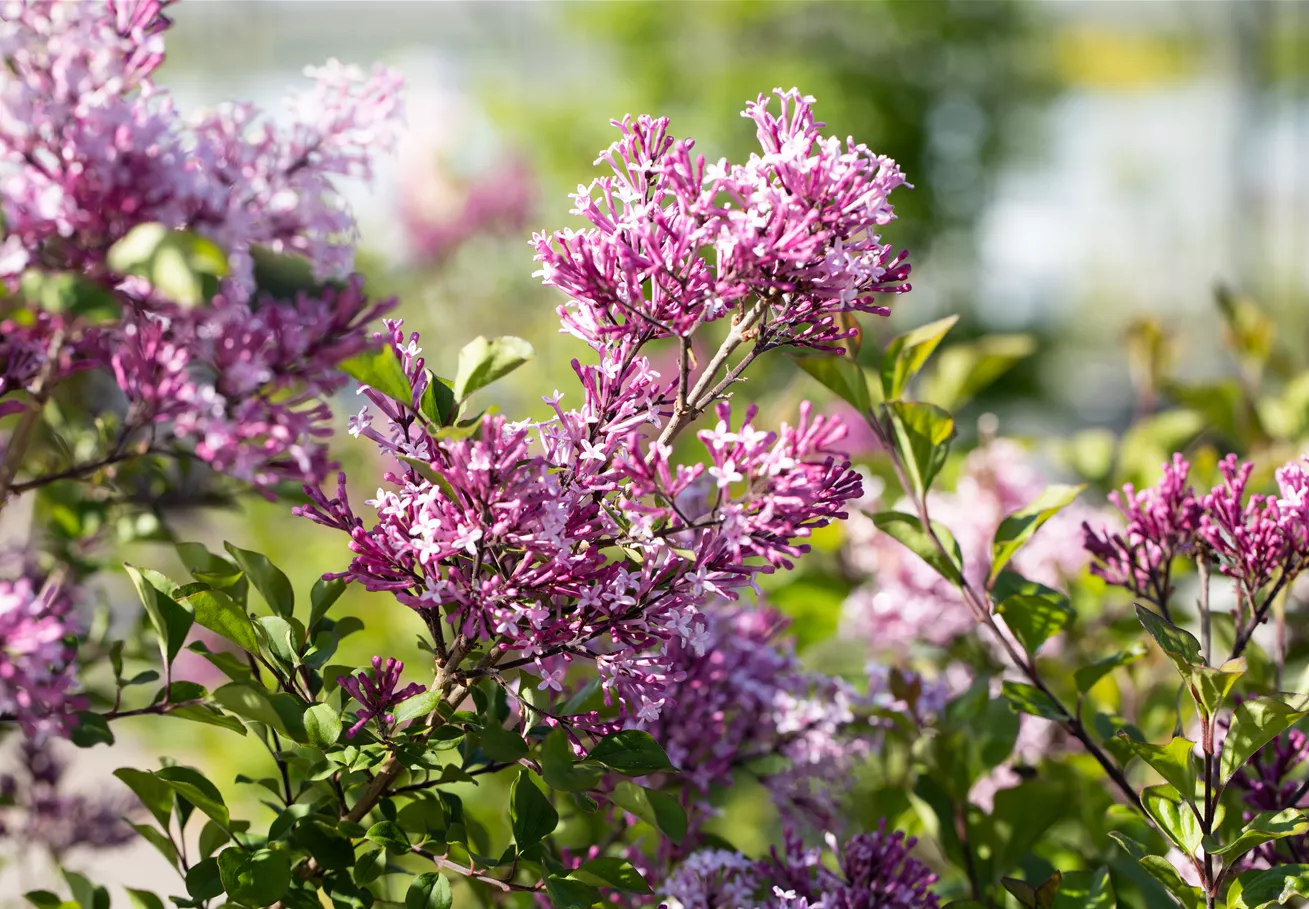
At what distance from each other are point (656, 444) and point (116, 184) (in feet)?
0.71

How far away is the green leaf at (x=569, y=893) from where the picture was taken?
0.45 meters

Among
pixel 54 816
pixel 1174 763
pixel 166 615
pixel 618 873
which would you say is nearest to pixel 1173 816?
pixel 1174 763

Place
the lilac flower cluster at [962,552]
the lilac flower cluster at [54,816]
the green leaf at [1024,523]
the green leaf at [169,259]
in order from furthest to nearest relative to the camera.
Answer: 1. the lilac flower cluster at [962,552]
2. the lilac flower cluster at [54,816]
3. the green leaf at [1024,523]
4. the green leaf at [169,259]

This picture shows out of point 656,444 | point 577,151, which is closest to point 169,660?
point 656,444

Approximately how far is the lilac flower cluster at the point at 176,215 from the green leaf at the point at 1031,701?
353mm

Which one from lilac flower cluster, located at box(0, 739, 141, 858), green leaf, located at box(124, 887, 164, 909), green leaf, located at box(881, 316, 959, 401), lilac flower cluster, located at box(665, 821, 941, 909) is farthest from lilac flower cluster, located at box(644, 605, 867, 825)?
lilac flower cluster, located at box(0, 739, 141, 858)

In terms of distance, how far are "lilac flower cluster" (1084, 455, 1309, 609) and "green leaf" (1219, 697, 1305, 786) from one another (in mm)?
71

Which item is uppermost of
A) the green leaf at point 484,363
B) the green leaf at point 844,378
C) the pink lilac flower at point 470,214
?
the pink lilac flower at point 470,214

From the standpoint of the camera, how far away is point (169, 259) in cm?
39

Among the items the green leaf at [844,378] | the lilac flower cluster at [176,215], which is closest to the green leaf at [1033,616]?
the green leaf at [844,378]

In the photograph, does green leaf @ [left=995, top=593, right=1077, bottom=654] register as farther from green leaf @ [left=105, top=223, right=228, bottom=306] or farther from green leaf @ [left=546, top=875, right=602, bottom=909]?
green leaf @ [left=105, top=223, right=228, bottom=306]

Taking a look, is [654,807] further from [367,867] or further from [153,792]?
[153,792]

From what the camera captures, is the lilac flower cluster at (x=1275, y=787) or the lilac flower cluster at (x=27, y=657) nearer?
Answer: the lilac flower cluster at (x=27, y=657)

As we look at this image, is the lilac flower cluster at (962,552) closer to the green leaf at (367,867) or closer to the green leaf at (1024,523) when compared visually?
the green leaf at (1024,523)
